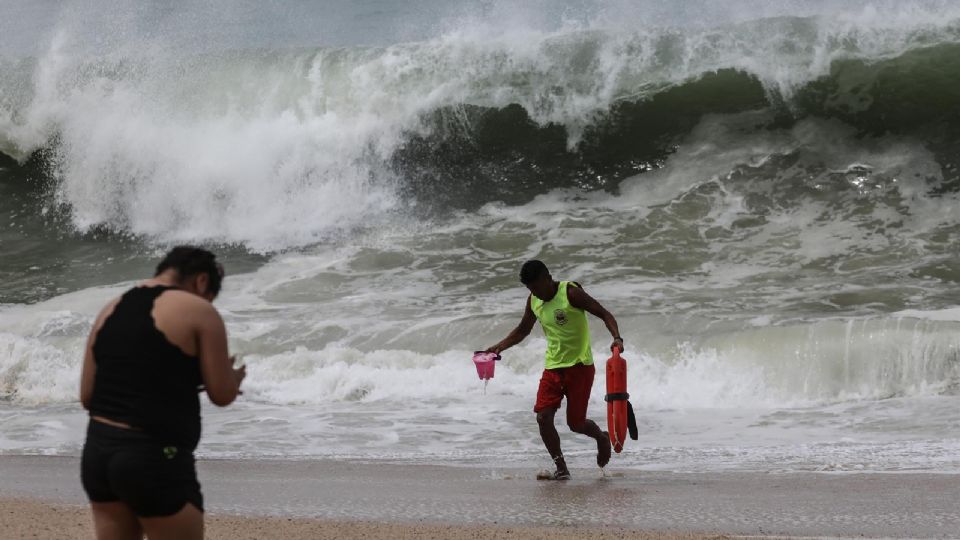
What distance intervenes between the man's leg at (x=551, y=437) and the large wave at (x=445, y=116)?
361 inches

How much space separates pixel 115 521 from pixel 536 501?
2946 millimetres

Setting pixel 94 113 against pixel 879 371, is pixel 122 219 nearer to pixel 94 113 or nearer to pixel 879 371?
pixel 94 113

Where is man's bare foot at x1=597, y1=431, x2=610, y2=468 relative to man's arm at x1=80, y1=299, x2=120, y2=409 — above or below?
below

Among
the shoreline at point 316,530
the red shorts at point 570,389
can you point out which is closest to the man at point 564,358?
the red shorts at point 570,389

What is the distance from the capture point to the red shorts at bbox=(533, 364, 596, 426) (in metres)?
→ 6.54

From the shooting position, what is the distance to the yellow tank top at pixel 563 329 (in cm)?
645

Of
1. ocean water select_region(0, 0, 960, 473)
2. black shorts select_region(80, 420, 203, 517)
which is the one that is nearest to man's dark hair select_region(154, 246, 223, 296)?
black shorts select_region(80, 420, 203, 517)

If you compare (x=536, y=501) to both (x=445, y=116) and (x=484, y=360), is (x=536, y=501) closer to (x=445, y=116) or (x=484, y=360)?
(x=484, y=360)

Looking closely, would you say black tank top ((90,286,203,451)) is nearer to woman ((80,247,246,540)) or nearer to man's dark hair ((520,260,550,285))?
woman ((80,247,246,540))

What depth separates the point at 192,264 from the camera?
3113 millimetres

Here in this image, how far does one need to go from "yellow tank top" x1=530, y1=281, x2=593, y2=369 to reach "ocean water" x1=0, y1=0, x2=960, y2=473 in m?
0.87

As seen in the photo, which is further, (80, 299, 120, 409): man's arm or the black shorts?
(80, 299, 120, 409): man's arm

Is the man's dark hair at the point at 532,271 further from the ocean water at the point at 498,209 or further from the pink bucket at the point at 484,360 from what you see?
the ocean water at the point at 498,209

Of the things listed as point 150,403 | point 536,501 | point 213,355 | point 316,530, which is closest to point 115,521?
point 150,403
